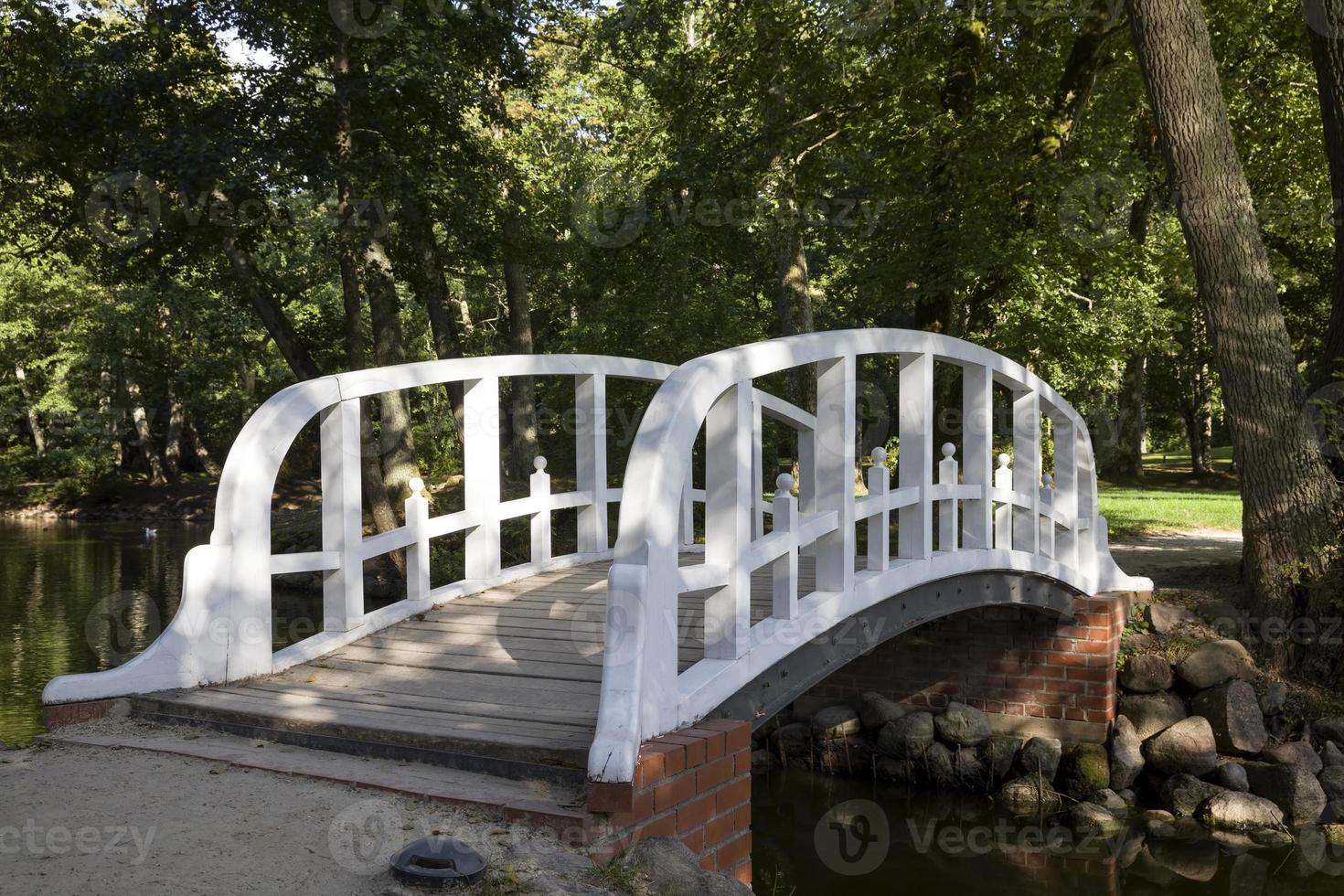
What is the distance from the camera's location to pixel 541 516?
7.68m

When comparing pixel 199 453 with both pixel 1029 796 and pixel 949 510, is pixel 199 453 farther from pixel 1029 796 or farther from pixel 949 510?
pixel 949 510

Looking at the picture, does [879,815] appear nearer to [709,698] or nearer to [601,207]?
[709,698]

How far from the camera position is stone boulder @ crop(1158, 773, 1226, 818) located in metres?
9.05

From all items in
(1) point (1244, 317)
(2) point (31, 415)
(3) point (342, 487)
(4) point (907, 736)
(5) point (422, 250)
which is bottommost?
(4) point (907, 736)

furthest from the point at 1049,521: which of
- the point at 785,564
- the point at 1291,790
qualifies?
the point at 785,564

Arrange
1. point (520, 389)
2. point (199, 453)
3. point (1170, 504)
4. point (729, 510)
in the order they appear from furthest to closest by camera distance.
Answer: point (199, 453), point (1170, 504), point (520, 389), point (729, 510)

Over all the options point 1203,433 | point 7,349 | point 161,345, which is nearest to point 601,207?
point 161,345

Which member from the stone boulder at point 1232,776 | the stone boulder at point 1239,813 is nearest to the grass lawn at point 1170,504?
the stone boulder at point 1232,776

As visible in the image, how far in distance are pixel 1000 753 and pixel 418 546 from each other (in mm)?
5521

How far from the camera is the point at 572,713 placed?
15.6 feet

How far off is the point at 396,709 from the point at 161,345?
27.9 m

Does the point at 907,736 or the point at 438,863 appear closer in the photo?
the point at 438,863

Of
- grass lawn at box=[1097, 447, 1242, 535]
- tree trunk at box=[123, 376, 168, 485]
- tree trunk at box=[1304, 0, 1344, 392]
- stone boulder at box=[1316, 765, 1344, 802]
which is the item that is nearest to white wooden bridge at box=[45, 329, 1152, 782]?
stone boulder at box=[1316, 765, 1344, 802]

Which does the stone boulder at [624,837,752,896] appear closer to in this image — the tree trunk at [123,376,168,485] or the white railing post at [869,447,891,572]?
the white railing post at [869,447,891,572]
